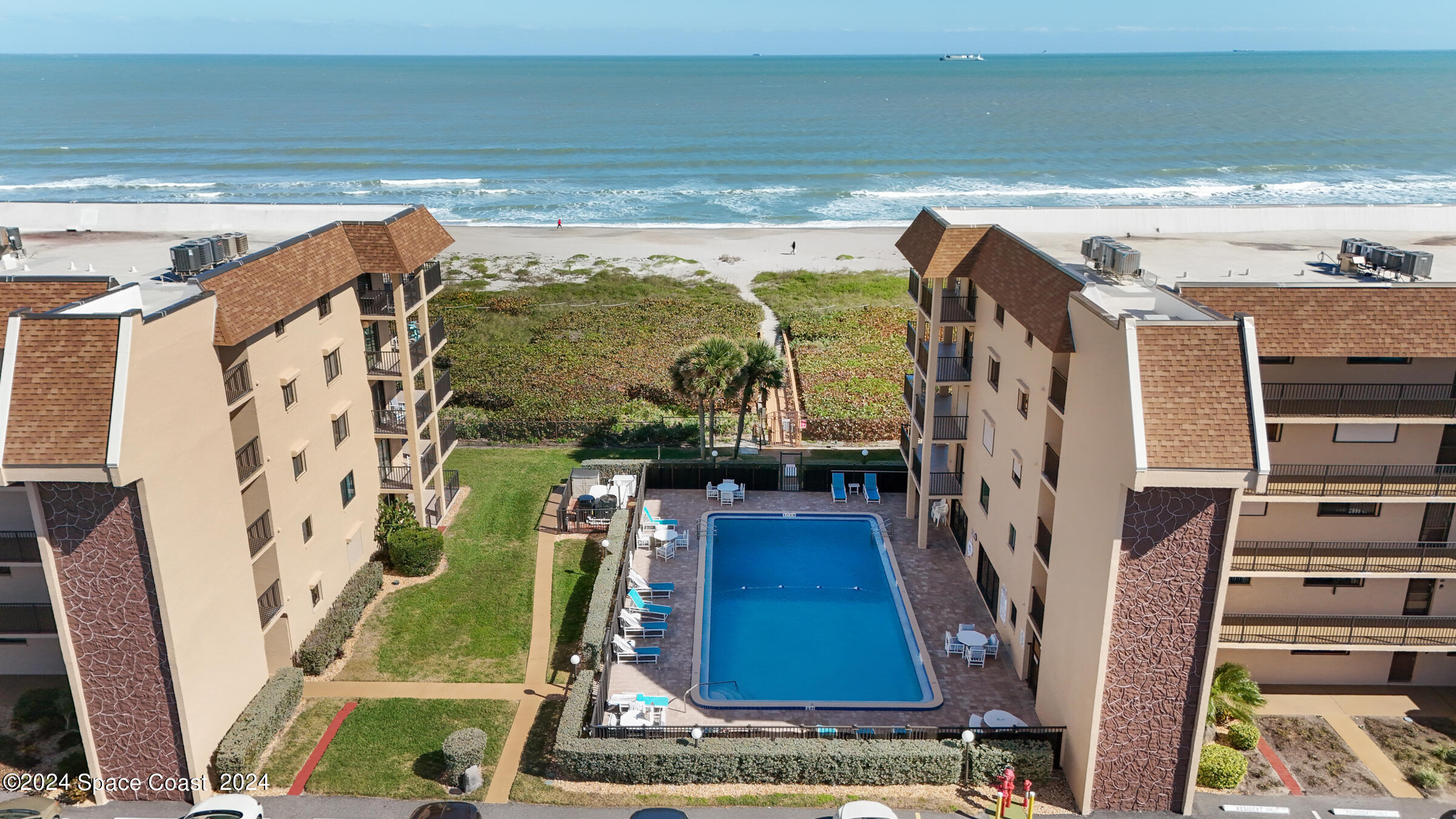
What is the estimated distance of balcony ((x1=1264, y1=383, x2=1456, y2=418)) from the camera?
2122 cm

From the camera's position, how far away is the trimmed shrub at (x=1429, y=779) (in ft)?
69.5

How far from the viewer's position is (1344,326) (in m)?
20.5

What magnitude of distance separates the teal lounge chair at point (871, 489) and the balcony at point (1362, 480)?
15.6 m

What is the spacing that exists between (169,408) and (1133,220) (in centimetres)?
2739

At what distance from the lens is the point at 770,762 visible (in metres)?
21.0

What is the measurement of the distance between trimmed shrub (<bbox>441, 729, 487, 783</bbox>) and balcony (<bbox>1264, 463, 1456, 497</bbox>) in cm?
1847

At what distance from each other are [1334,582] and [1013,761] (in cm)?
975

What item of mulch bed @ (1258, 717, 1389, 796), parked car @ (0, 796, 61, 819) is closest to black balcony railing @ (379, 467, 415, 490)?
parked car @ (0, 796, 61, 819)

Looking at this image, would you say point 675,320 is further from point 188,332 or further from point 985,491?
point 188,332

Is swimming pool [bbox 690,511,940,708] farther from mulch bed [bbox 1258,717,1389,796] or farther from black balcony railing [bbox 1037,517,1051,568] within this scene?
mulch bed [bbox 1258,717,1389,796]

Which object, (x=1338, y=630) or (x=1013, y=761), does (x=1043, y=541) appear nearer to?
(x=1013, y=761)

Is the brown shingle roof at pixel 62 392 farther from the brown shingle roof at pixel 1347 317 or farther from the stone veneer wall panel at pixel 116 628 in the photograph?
the brown shingle roof at pixel 1347 317

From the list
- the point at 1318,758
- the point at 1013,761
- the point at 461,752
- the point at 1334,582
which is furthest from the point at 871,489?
the point at 461,752

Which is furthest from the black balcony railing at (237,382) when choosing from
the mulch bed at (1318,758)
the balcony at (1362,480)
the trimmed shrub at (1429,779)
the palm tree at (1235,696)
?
the trimmed shrub at (1429,779)
